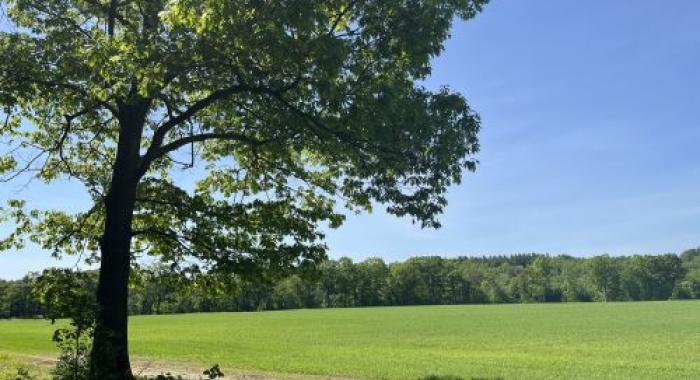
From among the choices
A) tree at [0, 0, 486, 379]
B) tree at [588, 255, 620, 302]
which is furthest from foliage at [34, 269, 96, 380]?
tree at [588, 255, 620, 302]

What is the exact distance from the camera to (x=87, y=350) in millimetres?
10078

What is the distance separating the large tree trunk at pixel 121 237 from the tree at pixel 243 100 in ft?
0.09

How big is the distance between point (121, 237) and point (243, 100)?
4153 mm

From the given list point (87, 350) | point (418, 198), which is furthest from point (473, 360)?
point (87, 350)

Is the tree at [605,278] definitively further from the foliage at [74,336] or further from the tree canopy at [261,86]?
the foliage at [74,336]

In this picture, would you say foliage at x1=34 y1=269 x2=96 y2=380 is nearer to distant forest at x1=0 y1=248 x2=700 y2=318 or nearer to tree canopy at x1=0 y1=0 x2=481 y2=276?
tree canopy at x1=0 y1=0 x2=481 y2=276

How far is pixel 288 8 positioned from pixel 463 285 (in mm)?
163327

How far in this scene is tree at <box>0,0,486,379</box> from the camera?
1075 centimetres

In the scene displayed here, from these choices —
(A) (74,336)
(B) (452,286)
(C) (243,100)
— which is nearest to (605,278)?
(B) (452,286)

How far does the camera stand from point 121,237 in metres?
14.1

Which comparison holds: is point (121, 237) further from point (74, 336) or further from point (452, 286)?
point (452, 286)

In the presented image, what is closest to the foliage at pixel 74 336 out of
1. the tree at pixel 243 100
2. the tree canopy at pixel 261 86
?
the tree at pixel 243 100

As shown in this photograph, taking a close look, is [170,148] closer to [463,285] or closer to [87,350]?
[87,350]

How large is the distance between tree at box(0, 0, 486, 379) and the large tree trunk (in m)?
0.03
